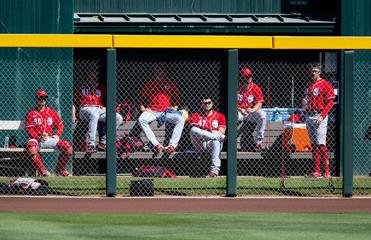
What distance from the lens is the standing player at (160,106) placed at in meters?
17.1

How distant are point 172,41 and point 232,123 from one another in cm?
140

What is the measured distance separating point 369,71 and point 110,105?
5.69 metres

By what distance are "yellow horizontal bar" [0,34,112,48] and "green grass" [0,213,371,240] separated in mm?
3174

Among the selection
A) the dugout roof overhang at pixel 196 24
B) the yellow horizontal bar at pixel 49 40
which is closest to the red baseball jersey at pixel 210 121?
the yellow horizontal bar at pixel 49 40

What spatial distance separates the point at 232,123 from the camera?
50.3 feet

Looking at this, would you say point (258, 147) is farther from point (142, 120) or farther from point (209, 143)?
point (142, 120)

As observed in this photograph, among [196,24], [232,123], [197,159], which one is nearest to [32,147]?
[197,159]

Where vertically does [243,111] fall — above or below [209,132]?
above

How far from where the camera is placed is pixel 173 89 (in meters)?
17.7

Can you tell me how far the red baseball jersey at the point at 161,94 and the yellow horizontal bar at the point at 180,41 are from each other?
7.59 ft

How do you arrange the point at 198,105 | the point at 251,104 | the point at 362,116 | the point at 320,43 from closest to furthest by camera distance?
the point at 320,43 → the point at 251,104 → the point at 198,105 → the point at 362,116

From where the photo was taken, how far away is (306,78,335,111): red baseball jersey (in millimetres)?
16641

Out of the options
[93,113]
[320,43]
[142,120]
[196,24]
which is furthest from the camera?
[196,24]

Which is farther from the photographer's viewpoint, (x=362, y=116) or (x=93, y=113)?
(x=362, y=116)
